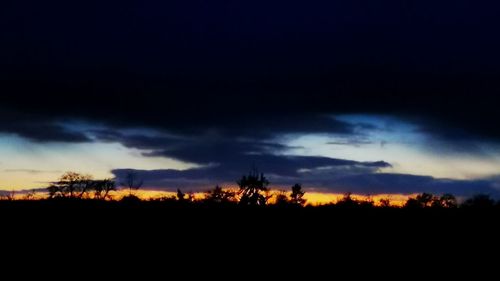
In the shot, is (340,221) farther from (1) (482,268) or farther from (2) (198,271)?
(2) (198,271)

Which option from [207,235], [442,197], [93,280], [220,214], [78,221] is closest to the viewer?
[93,280]

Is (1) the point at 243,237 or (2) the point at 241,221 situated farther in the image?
(2) the point at 241,221

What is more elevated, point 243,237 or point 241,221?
point 241,221

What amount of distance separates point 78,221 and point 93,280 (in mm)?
5250

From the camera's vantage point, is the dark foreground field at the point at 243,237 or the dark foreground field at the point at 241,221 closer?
the dark foreground field at the point at 243,237

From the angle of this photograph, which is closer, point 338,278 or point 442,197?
point 338,278

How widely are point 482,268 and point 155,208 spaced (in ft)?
35.2

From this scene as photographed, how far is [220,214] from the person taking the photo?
20.8m

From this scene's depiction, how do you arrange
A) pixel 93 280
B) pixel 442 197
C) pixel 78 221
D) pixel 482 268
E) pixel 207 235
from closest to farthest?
pixel 93 280
pixel 482 268
pixel 207 235
pixel 78 221
pixel 442 197

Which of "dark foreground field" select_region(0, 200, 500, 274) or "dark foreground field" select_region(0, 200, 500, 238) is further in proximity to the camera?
"dark foreground field" select_region(0, 200, 500, 238)

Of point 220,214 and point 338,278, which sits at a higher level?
point 220,214

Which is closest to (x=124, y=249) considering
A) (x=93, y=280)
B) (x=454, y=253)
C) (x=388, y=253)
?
(x=93, y=280)

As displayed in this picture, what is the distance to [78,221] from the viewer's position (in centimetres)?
1945

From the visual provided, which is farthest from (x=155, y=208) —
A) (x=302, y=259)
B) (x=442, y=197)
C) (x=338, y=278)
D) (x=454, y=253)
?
(x=442, y=197)
